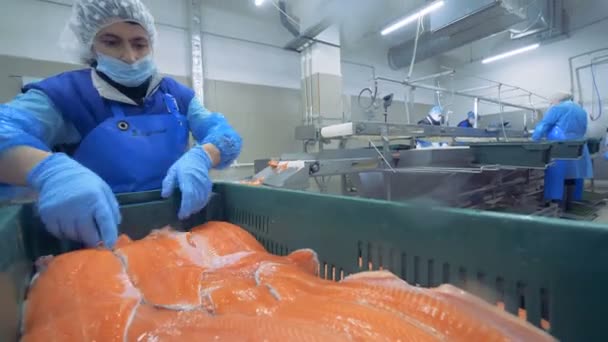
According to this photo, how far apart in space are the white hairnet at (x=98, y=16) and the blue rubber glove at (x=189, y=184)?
54 cm

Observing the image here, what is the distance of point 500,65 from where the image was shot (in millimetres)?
7117

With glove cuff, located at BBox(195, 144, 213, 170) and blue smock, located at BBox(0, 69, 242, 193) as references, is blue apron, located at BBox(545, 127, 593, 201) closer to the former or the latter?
glove cuff, located at BBox(195, 144, 213, 170)

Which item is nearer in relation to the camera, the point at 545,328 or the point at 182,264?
the point at 545,328

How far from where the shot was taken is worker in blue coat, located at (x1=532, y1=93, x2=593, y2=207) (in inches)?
128

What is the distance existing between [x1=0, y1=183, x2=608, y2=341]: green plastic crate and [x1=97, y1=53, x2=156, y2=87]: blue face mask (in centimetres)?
56

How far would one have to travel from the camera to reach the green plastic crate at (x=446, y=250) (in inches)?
13.5

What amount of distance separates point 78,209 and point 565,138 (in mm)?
5433

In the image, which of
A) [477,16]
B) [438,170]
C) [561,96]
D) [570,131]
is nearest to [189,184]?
[438,170]

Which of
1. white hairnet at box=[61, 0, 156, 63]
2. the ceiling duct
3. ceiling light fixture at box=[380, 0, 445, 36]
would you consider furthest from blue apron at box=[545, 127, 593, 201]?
white hairnet at box=[61, 0, 156, 63]

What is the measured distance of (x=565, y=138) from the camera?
4.01 m

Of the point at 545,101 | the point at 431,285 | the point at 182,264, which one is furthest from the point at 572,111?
the point at 182,264

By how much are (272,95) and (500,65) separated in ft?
20.1

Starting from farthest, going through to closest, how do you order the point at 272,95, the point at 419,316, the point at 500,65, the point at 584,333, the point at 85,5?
the point at 500,65 → the point at 272,95 → the point at 85,5 → the point at 419,316 → the point at 584,333

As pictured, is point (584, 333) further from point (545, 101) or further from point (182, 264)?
point (545, 101)
